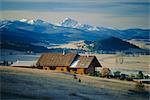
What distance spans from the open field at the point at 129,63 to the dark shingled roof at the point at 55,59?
0.40 meters

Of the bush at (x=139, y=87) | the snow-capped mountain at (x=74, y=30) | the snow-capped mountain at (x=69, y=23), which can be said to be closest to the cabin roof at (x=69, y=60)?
the snow-capped mountain at (x=74, y=30)

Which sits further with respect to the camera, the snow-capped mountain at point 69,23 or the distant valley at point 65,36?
the snow-capped mountain at point 69,23

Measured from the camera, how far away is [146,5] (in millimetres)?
6891

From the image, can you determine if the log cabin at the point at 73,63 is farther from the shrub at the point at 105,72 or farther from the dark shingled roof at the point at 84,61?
the shrub at the point at 105,72

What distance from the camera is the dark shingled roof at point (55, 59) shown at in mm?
6539

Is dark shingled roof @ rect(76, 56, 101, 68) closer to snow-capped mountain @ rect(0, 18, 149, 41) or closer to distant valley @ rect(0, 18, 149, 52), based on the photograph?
distant valley @ rect(0, 18, 149, 52)

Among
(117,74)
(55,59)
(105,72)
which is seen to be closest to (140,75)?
(117,74)

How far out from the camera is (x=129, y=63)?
6902mm

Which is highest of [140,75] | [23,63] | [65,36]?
[65,36]

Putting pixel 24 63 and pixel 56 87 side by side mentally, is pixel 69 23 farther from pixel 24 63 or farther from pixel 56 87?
pixel 56 87

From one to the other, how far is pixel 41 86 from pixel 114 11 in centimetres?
155

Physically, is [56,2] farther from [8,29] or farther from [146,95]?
[146,95]

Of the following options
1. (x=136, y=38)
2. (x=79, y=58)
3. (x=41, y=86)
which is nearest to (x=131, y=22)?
(x=136, y=38)

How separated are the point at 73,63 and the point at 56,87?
553 millimetres
